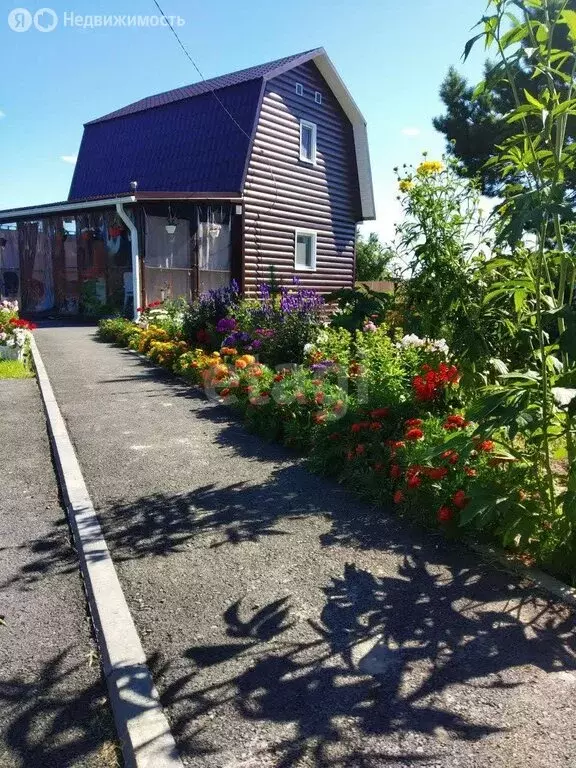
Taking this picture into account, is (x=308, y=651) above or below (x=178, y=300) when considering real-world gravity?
below

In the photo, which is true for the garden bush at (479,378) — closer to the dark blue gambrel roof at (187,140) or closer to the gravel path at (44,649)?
the gravel path at (44,649)

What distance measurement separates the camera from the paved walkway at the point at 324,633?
2113 millimetres

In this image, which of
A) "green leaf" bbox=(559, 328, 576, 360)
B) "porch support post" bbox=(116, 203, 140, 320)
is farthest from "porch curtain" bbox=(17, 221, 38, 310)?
"green leaf" bbox=(559, 328, 576, 360)

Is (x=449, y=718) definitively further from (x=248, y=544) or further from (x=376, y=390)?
(x=376, y=390)

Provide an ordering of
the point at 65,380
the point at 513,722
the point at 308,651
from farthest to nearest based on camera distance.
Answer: the point at 65,380, the point at 308,651, the point at 513,722

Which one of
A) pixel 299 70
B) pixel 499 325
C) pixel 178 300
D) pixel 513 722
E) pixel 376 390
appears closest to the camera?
pixel 513 722

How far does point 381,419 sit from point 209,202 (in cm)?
1213

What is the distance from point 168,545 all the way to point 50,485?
5.37ft

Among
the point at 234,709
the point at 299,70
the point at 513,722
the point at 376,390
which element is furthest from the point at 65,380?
the point at 299,70

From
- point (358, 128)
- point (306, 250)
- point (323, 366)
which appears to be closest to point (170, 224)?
point (306, 250)

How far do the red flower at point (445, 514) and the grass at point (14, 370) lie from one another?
7.38m

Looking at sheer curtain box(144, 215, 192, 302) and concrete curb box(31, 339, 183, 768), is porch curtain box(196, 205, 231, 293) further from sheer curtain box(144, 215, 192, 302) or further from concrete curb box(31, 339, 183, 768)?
concrete curb box(31, 339, 183, 768)

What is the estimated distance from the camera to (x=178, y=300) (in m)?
14.6

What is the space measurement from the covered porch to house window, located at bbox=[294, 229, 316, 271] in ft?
10.0
